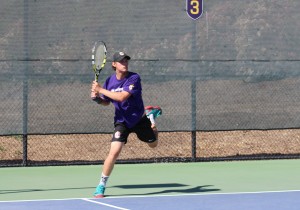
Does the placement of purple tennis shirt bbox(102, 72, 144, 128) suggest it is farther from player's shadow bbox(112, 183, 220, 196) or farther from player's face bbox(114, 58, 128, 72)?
player's shadow bbox(112, 183, 220, 196)

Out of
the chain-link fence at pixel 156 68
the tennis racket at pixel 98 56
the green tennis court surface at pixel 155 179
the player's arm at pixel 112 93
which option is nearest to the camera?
the player's arm at pixel 112 93

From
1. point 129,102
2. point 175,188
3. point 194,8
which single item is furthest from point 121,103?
point 194,8

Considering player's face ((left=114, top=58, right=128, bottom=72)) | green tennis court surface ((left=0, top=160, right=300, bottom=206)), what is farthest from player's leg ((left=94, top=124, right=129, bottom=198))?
player's face ((left=114, top=58, right=128, bottom=72))

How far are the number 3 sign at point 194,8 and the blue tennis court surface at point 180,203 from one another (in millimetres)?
4557

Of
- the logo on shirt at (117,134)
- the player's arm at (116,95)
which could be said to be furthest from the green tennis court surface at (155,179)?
the player's arm at (116,95)

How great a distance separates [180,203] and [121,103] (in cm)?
145

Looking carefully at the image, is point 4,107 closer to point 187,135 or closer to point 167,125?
point 167,125

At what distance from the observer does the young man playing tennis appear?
10.5 meters

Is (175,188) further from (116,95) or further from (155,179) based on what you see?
(116,95)

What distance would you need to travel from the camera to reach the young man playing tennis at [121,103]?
1048 cm

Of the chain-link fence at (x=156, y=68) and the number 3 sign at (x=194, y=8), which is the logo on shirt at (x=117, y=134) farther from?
the number 3 sign at (x=194, y=8)

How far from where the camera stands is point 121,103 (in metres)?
10.8

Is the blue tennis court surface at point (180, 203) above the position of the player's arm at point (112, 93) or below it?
below

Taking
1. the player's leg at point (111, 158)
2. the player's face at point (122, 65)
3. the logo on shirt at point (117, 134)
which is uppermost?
the player's face at point (122, 65)
